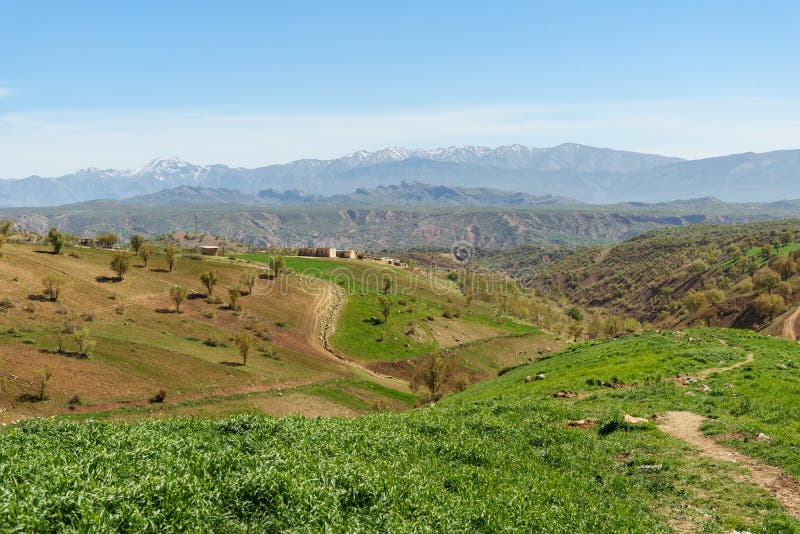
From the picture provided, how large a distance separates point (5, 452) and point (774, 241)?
209 metres

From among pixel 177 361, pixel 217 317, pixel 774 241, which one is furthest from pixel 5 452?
pixel 774 241

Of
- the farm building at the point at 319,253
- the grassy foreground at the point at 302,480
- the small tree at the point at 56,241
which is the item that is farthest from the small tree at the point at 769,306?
the small tree at the point at 56,241

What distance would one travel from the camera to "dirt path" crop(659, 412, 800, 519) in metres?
17.1

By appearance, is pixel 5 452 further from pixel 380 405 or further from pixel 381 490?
pixel 380 405

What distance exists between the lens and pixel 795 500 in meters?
16.8

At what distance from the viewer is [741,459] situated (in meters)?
20.7

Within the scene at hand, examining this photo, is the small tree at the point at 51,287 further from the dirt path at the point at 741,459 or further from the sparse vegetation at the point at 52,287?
the dirt path at the point at 741,459

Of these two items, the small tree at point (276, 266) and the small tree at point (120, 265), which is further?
the small tree at point (276, 266)

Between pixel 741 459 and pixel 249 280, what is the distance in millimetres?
95466

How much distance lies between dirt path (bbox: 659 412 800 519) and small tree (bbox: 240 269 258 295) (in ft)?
287

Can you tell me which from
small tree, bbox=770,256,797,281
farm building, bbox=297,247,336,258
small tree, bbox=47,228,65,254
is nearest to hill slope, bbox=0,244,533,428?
small tree, bbox=47,228,65,254

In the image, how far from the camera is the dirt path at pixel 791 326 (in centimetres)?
7144

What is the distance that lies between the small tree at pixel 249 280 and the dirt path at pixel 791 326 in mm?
92866

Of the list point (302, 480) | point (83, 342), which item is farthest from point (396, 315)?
point (302, 480)
